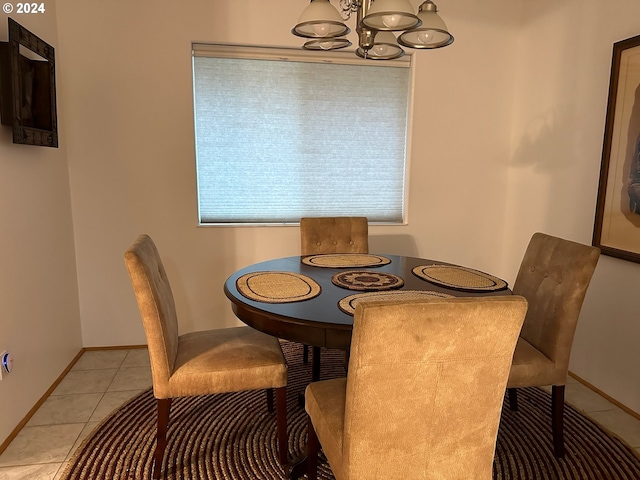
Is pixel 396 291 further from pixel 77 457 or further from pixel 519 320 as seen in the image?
pixel 77 457

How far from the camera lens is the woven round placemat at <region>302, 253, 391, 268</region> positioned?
7.36 feet

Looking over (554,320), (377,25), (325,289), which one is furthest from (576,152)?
(325,289)

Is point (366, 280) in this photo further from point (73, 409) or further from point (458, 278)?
point (73, 409)

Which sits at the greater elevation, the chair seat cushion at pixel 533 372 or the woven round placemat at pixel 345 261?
the woven round placemat at pixel 345 261

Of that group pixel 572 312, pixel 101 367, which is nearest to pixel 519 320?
pixel 572 312

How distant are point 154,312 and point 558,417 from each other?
1.72 m

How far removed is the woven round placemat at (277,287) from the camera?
1.71 meters

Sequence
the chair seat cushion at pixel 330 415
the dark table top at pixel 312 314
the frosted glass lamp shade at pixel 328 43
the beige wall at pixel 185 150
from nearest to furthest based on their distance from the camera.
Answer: the chair seat cushion at pixel 330 415, the dark table top at pixel 312 314, the frosted glass lamp shade at pixel 328 43, the beige wall at pixel 185 150

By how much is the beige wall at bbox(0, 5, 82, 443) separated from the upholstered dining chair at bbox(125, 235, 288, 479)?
792mm

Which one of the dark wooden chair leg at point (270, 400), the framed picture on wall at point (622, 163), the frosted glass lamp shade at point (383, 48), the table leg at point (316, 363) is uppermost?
the frosted glass lamp shade at point (383, 48)

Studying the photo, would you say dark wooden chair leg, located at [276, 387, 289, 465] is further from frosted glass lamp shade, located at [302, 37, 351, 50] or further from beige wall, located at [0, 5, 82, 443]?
frosted glass lamp shade, located at [302, 37, 351, 50]

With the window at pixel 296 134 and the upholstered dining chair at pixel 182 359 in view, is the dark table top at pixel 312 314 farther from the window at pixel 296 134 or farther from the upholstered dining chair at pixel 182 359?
the window at pixel 296 134

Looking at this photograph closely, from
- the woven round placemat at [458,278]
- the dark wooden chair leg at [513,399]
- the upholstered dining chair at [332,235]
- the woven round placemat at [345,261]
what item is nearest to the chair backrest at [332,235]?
the upholstered dining chair at [332,235]

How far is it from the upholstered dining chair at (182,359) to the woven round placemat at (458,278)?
76cm
